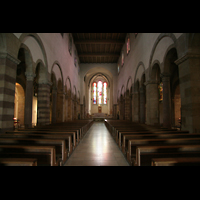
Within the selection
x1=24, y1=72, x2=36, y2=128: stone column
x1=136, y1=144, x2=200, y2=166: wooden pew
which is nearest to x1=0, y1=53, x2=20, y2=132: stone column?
x1=24, y1=72, x2=36, y2=128: stone column

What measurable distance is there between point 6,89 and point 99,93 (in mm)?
33566

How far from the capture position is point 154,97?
9625 millimetres

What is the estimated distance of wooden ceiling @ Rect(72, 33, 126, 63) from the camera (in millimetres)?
18820

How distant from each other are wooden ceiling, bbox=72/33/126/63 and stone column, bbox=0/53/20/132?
47.5 feet

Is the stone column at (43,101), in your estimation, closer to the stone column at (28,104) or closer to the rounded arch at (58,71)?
the stone column at (28,104)

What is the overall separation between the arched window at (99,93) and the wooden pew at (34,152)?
35.7 metres

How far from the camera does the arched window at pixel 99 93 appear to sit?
38.6 m

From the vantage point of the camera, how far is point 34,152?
269 cm

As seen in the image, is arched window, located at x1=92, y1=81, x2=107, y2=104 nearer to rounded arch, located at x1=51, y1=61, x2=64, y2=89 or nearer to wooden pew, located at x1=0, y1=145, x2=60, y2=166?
rounded arch, located at x1=51, y1=61, x2=64, y2=89
